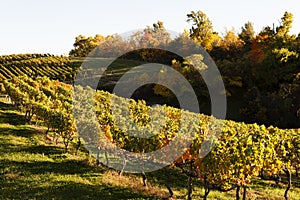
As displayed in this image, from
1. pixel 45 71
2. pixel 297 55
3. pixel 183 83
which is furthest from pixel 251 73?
pixel 45 71

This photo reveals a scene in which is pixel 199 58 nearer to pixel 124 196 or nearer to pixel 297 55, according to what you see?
pixel 297 55

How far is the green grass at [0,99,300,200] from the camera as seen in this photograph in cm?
2022

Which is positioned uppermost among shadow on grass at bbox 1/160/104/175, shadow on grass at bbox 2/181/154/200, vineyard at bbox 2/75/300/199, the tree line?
the tree line

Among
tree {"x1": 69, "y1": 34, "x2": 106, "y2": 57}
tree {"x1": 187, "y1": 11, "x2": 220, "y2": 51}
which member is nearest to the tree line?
tree {"x1": 187, "y1": 11, "x2": 220, "y2": 51}

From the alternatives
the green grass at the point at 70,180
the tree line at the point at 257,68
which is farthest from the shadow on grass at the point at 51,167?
the tree line at the point at 257,68

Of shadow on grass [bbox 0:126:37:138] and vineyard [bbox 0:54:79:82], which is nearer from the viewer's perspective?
shadow on grass [bbox 0:126:37:138]

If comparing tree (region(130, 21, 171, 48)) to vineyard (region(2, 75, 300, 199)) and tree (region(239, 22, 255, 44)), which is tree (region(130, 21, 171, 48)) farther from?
vineyard (region(2, 75, 300, 199))

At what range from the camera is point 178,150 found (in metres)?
21.0

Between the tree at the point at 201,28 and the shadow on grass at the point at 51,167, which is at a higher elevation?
the tree at the point at 201,28

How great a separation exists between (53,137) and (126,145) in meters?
15.0

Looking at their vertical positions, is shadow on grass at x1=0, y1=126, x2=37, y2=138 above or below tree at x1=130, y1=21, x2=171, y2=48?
below

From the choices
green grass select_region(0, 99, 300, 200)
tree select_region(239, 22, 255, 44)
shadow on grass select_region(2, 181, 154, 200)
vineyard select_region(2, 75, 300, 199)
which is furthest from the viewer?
tree select_region(239, 22, 255, 44)

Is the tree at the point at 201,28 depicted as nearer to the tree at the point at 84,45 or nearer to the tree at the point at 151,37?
the tree at the point at 151,37

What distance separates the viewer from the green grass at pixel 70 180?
66.3 feet
